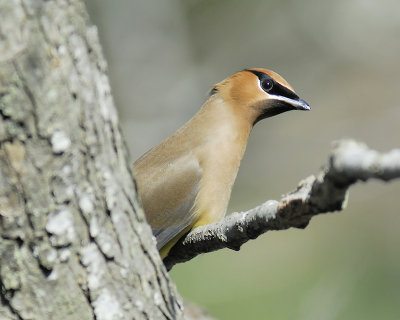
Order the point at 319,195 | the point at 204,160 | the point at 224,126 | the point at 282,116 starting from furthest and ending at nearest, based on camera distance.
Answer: the point at 282,116 → the point at 224,126 → the point at 204,160 → the point at 319,195

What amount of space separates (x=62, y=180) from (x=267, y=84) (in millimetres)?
2567

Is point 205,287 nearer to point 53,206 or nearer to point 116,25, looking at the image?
point 116,25

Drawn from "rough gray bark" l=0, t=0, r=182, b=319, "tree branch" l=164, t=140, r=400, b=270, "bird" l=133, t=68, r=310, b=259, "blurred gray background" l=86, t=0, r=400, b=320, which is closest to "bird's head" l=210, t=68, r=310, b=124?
"bird" l=133, t=68, r=310, b=259

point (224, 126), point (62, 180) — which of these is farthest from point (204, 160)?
point (62, 180)

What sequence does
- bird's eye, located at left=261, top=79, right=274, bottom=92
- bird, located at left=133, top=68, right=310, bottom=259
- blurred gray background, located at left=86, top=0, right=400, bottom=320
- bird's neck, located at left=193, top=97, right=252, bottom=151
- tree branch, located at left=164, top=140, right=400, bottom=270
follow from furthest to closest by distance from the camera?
blurred gray background, located at left=86, top=0, right=400, bottom=320
bird's eye, located at left=261, top=79, right=274, bottom=92
bird's neck, located at left=193, top=97, right=252, bottom=151
bird, located at left=133, top=68, right=310, bottom=259
tree branch, located at left=164, top=140, right=400, bottom=270

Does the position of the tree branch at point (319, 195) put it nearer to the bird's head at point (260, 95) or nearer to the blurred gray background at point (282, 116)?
the bird's head at point (260, 95)

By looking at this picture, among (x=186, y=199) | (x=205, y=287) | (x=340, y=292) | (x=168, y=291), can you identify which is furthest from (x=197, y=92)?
(x=168, y=291)

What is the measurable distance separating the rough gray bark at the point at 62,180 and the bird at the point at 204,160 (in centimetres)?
164

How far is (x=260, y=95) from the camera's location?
4.53 m

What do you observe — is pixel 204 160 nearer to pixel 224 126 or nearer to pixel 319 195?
pixel 224 126

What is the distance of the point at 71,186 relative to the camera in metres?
2.17

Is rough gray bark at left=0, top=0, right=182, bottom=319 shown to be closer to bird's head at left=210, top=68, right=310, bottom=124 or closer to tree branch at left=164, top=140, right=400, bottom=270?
tree branch at left=164, top=140, right=400, bottom=270

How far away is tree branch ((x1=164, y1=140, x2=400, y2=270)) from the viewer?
1.84 meters

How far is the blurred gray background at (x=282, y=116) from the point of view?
7.73 meters
